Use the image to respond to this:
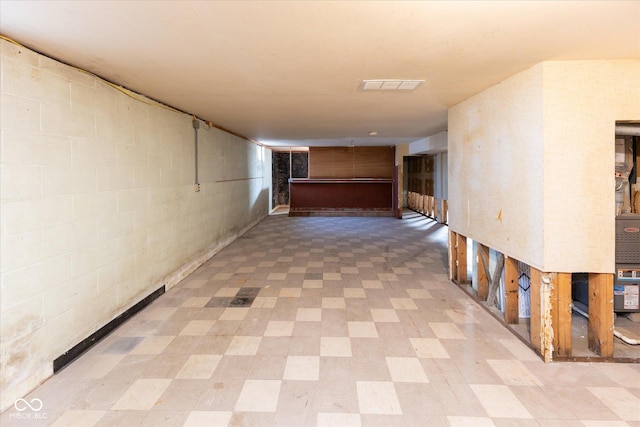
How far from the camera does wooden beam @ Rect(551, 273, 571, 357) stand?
2.49m

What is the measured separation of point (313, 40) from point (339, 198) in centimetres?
852

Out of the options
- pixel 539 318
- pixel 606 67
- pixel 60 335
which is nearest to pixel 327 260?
pixel 539 318

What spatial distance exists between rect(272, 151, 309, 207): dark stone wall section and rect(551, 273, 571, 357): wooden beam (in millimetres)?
11028

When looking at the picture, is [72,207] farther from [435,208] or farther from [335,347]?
[435,208]

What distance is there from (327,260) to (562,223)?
3.33m

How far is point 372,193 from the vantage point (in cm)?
1038

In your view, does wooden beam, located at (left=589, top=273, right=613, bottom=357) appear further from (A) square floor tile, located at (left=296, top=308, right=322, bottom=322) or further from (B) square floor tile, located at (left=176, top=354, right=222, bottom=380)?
(B) square floor tile, located at (left=176, top=354, right=222, bottom=380)

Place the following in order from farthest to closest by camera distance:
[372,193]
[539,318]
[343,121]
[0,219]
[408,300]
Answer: [372,193] < [343,121] < [408,300] < [539,318] < [0,219]

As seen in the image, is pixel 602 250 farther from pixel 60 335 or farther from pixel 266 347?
pixel 60 335

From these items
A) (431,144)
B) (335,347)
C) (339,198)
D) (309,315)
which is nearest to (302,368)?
(335,347)

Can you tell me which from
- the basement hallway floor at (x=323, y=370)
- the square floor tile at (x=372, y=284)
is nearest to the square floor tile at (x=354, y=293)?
the basement hallway floor at (x=323, y=370)

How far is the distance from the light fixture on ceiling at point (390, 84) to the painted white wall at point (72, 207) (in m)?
2.18

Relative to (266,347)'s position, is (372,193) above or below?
above

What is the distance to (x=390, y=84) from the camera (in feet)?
9.94
